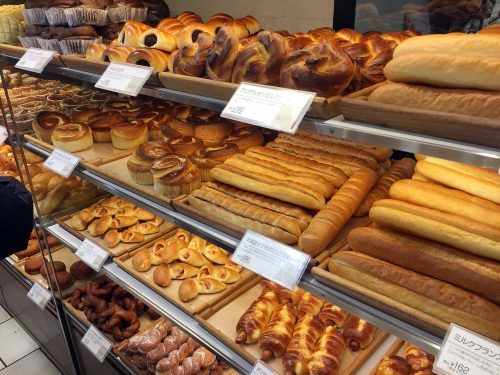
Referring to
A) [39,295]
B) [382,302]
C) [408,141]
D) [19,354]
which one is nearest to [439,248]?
[382,302]

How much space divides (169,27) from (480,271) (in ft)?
5.32

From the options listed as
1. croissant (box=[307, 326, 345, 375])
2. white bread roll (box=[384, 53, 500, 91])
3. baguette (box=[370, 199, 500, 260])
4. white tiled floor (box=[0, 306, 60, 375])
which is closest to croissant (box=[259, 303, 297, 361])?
croissant (box=[307, 326, 345, 375])

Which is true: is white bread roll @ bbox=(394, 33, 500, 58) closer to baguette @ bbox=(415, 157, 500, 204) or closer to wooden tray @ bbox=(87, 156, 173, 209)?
baguette @ bbox=(415, 157, 500, 204)

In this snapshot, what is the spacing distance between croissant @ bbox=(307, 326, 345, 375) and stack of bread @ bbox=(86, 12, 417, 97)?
37.4 inches

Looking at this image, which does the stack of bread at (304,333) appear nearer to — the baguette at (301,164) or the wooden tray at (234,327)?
the wooden tray at (234,327)

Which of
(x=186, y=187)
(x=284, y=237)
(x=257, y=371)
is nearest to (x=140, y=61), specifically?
(x=186, y=187)

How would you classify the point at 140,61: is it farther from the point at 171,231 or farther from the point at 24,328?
the point at 24,328

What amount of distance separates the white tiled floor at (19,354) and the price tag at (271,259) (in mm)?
→ 2266

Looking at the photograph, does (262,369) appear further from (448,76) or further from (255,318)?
(448,76)

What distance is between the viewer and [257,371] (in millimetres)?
1575

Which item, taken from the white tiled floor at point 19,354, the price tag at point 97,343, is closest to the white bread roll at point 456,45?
the price tag at point 97,343

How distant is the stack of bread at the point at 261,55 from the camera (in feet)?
3.93

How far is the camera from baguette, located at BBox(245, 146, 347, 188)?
1.54m

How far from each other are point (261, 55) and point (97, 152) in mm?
1327
